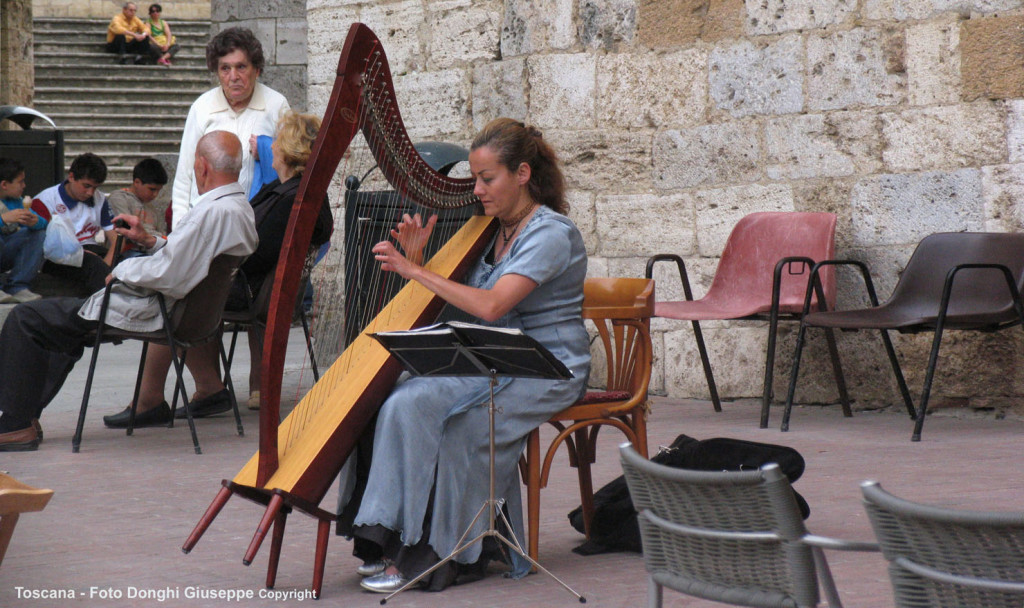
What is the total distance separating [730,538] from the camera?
2.00m

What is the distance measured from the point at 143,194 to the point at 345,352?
7144 mm

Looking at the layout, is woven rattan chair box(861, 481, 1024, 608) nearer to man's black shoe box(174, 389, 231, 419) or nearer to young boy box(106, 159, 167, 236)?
man's black shoe box(174, 389, 231, 419)

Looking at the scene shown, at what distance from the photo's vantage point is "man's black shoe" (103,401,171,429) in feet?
19.9

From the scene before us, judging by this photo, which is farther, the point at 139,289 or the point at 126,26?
the point at 126,26

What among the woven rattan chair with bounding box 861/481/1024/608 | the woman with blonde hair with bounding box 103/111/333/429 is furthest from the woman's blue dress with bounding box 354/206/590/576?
the woman with blonde hair with bounding box 103/111/333/429

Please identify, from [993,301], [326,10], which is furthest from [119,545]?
[326,10]

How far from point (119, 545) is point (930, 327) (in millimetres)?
3429

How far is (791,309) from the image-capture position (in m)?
6.03

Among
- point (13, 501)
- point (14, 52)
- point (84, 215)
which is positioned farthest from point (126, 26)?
point (13, 501)

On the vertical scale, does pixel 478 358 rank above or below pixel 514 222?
below

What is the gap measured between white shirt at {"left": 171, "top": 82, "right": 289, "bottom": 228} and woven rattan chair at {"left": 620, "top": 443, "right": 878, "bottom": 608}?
180 inches

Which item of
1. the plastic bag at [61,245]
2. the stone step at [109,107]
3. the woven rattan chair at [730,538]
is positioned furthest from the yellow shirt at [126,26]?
the woven rattan chair at [730,538]

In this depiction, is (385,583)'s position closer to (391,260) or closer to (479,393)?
(479,393)

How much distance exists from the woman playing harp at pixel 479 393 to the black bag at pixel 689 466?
33 centimetres
